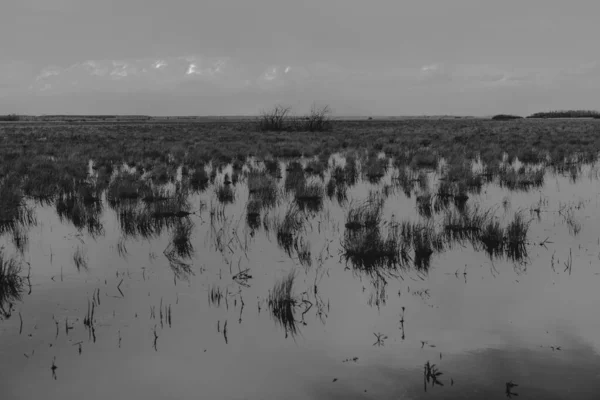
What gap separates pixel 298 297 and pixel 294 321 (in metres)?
0.68

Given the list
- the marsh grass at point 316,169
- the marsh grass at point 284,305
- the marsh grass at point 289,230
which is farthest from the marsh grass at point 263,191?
the marsh grass at point 284,305

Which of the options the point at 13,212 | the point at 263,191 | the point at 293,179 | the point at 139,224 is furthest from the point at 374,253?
the point at 293,179

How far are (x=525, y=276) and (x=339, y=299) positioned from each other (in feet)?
8.73

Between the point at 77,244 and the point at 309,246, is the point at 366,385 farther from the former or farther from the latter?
the point at 77,244

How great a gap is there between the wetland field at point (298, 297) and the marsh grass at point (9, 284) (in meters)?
0.03

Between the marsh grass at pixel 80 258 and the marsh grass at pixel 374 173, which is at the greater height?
the marsh grass at pixel 374 173

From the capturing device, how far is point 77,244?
27.4 ft

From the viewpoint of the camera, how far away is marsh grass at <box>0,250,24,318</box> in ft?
18.6

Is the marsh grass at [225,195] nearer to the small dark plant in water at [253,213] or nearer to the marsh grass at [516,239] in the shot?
the small dark plant in water at [253,213]

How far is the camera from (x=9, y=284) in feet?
20.2

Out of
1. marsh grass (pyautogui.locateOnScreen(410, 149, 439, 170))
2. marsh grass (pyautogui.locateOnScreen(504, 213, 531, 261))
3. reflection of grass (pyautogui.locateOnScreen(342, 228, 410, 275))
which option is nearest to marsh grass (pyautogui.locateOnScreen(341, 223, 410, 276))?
reflection of grass (pyautogui.locateOnScreen(342, 228, 410, 275))

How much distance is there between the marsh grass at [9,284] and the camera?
5669 mm

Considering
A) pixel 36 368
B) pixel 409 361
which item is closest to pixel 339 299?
pixel 409 361

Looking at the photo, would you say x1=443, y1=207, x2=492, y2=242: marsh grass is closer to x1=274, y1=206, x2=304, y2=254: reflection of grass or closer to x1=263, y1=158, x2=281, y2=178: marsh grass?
x1=274, y1=206, x2=304, y2=254: reflection of grass
